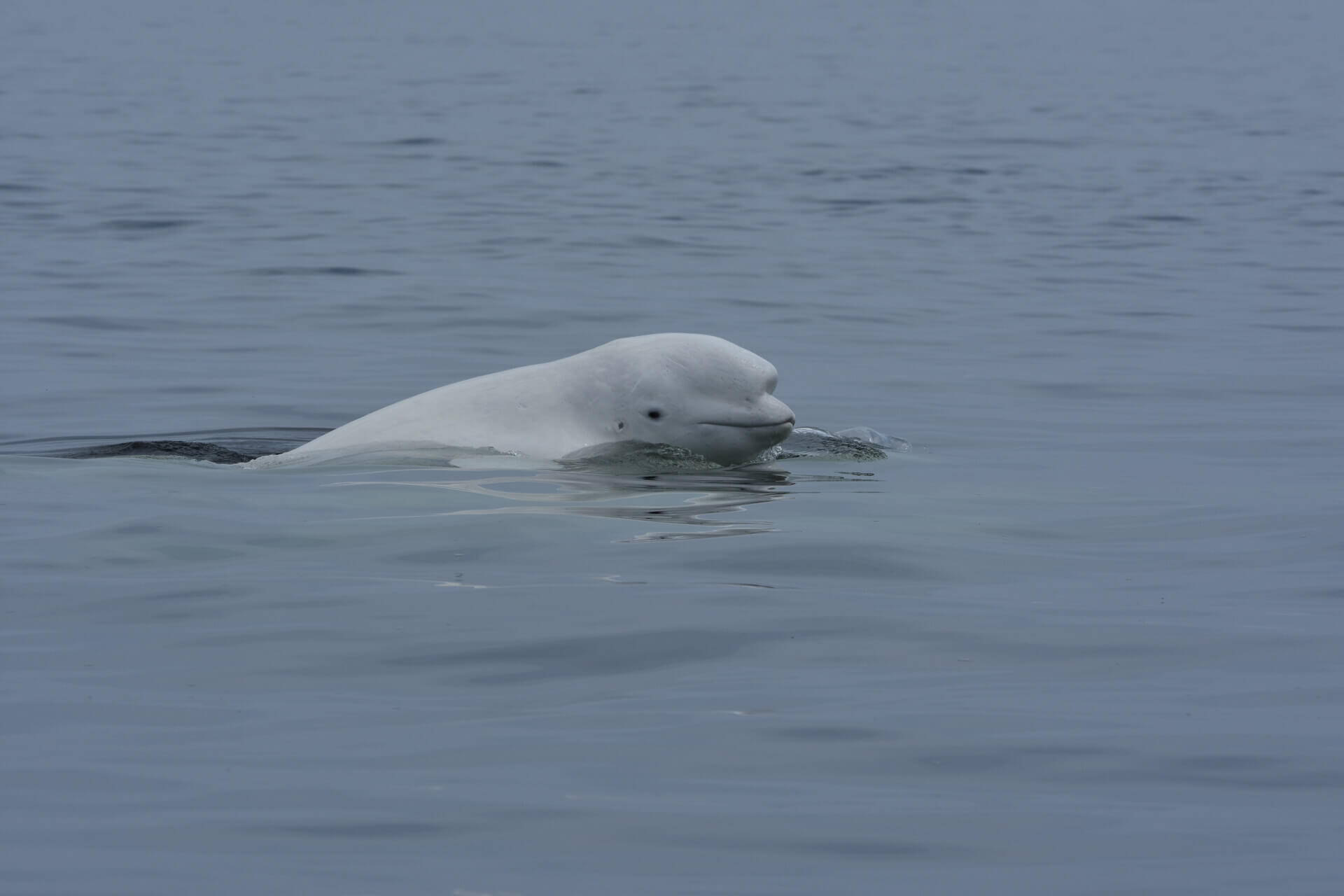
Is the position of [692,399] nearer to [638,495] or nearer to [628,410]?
[628,410]

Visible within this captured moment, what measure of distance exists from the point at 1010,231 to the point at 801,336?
364 inches

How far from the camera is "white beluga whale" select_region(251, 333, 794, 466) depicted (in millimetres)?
10031

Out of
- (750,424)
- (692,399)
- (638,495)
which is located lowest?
(638,495)

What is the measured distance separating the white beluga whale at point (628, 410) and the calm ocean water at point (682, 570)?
289 millimetres

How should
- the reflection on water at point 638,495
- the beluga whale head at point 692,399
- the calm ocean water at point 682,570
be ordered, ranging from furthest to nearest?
the beluga whale head at point 692,399, the reflection on water at point 638,495, the calm ocean water at point 682,570

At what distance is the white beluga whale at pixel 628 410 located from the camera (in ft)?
32.9

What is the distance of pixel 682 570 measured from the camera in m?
7.83

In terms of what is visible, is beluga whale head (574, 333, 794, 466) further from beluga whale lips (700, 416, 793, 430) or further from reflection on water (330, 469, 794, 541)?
reflection on water (330, 469, 794, 541)

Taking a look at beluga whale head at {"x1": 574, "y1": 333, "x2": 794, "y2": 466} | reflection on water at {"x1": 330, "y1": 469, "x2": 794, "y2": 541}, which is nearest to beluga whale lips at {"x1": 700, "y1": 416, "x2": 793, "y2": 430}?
beluga whale head at {"x1": 574, "y1": 333, "x2": 794, "y2": 466}

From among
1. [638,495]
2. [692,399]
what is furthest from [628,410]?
[638,495]

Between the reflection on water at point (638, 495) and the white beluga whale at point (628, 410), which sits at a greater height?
the white beluga whale at point (628, 410)

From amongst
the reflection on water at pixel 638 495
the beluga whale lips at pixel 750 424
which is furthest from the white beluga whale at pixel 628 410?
the reflection on water at pixel 638 495

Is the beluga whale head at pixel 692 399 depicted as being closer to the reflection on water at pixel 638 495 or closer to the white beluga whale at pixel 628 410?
the white beluga whale at pixel 628 410

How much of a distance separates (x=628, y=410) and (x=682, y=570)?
234cm
